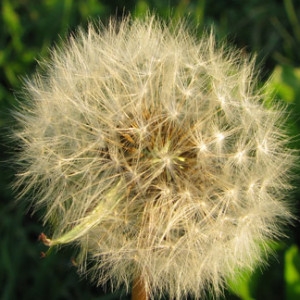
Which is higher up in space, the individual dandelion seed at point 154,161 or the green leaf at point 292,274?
the individual dandelion seed at point 154,161

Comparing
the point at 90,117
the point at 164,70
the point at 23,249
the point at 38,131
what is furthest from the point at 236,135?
the point at 23,249

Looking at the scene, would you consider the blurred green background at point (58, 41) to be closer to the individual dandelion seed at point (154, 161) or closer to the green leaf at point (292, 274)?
the green leaf at point (292, 274)

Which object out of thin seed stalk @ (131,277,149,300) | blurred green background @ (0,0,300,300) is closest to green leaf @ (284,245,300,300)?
blurred green background @ (0,0,300,300)

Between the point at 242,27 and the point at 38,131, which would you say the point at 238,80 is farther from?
the point at 242,27

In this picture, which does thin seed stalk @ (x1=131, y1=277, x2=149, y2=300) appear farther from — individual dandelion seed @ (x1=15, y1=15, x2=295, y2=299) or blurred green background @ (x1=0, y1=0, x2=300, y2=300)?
blurred green background @ (x1=0, y1=0, x2=300, y2=300)

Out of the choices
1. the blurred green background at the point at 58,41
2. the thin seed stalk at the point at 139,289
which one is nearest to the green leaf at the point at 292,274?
the blurred green background at the point at 58,41
